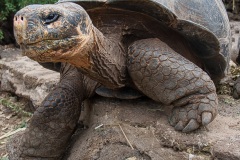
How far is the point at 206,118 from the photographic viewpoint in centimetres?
201

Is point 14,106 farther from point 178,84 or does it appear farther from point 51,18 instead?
point 51,18

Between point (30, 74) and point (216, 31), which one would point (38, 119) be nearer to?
point (216, 31)

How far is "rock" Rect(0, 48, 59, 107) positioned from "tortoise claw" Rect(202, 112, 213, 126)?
1.82m

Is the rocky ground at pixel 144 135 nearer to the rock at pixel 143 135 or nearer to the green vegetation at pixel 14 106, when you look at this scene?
the rock at pixel 143 135

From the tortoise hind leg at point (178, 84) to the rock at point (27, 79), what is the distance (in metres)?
1.60

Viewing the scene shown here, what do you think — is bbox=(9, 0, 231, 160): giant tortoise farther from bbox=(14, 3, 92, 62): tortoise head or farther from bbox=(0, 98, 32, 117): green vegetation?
bbox=(0, 98, 32, 117): green vegetation

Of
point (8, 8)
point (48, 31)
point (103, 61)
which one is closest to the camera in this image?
point (48, 31)

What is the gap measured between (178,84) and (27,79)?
7.40 feet

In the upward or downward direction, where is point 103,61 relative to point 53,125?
upward

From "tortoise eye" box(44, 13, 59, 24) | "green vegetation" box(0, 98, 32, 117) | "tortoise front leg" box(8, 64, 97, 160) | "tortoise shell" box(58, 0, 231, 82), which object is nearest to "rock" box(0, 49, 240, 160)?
"tortoise front leg" box(8, 64, 97, 160)

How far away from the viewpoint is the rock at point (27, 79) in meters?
3.58

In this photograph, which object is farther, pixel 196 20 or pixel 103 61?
pixel 196 20

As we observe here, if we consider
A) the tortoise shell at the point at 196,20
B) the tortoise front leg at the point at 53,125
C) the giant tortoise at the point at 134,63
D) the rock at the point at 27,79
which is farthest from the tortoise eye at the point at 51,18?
the rock at the point at 27,79

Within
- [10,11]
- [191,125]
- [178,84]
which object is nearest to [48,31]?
[178,84]
